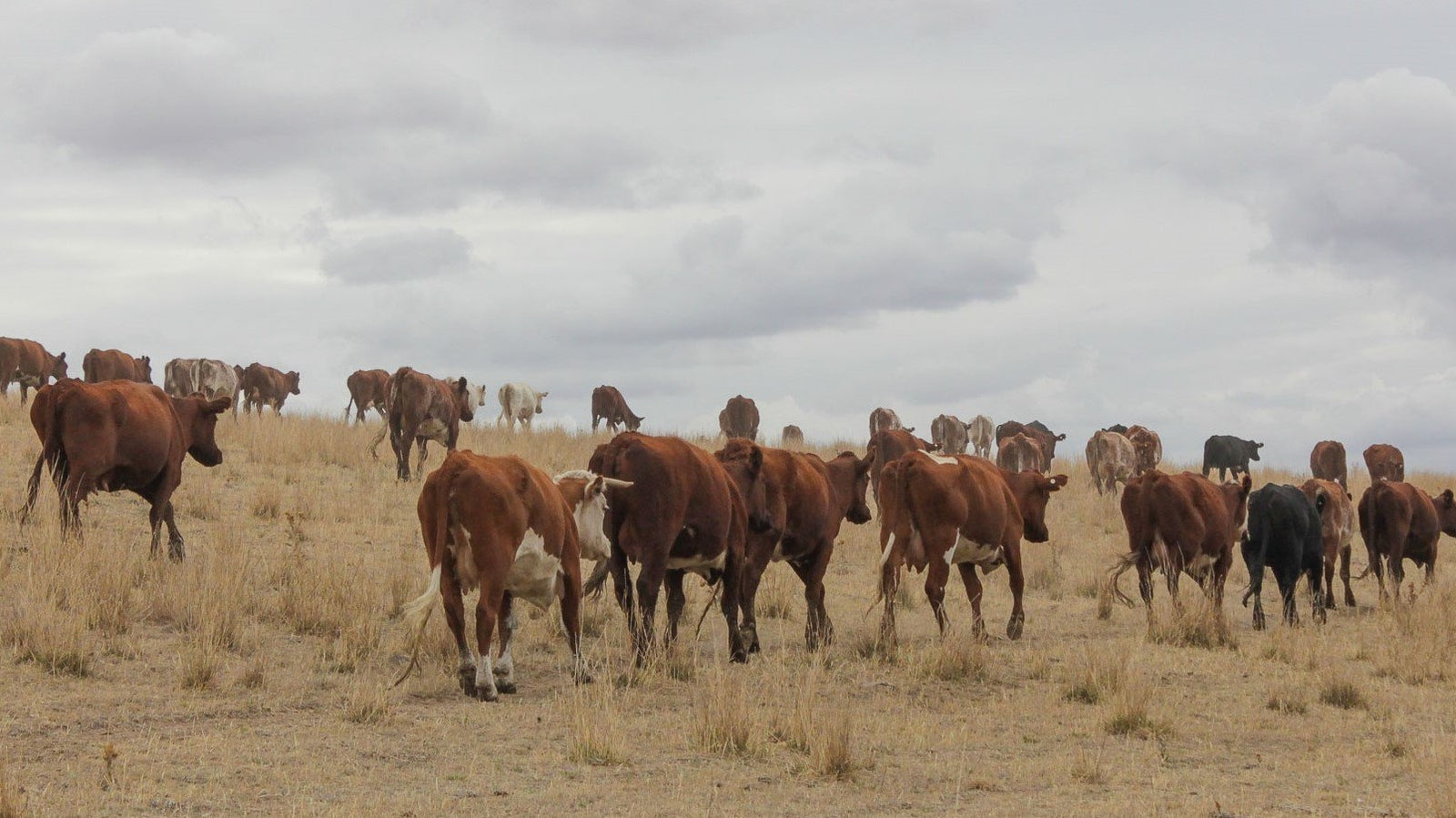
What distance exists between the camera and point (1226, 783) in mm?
8922

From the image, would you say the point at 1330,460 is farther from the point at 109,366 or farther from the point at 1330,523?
the point at 109,366

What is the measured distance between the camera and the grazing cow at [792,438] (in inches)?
1492

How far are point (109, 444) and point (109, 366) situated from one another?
21.9 meters

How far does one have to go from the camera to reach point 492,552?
9773 millimetres

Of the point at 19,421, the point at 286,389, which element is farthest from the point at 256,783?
the point at 286,389

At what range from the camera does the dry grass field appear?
318 inches

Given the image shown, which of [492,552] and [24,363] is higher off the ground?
[24,363]

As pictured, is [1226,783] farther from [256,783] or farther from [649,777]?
[256,783]

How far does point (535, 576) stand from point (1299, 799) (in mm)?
5296

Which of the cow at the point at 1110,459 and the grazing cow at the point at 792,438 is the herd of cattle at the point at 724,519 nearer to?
the cow at the point at 1110,459

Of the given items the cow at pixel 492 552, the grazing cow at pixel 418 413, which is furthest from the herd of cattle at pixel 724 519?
the grazing cow at pixel 418 413

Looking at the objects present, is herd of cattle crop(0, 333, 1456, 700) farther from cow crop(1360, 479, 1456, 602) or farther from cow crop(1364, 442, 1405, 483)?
cow crop(1364, 442, 1405, 483)

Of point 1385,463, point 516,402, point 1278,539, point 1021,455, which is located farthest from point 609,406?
point 1278,539

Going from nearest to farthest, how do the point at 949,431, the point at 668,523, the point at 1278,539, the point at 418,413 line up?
the point at 668,523, the point at 1278,539, the point at 418,413, the point at 949,431
